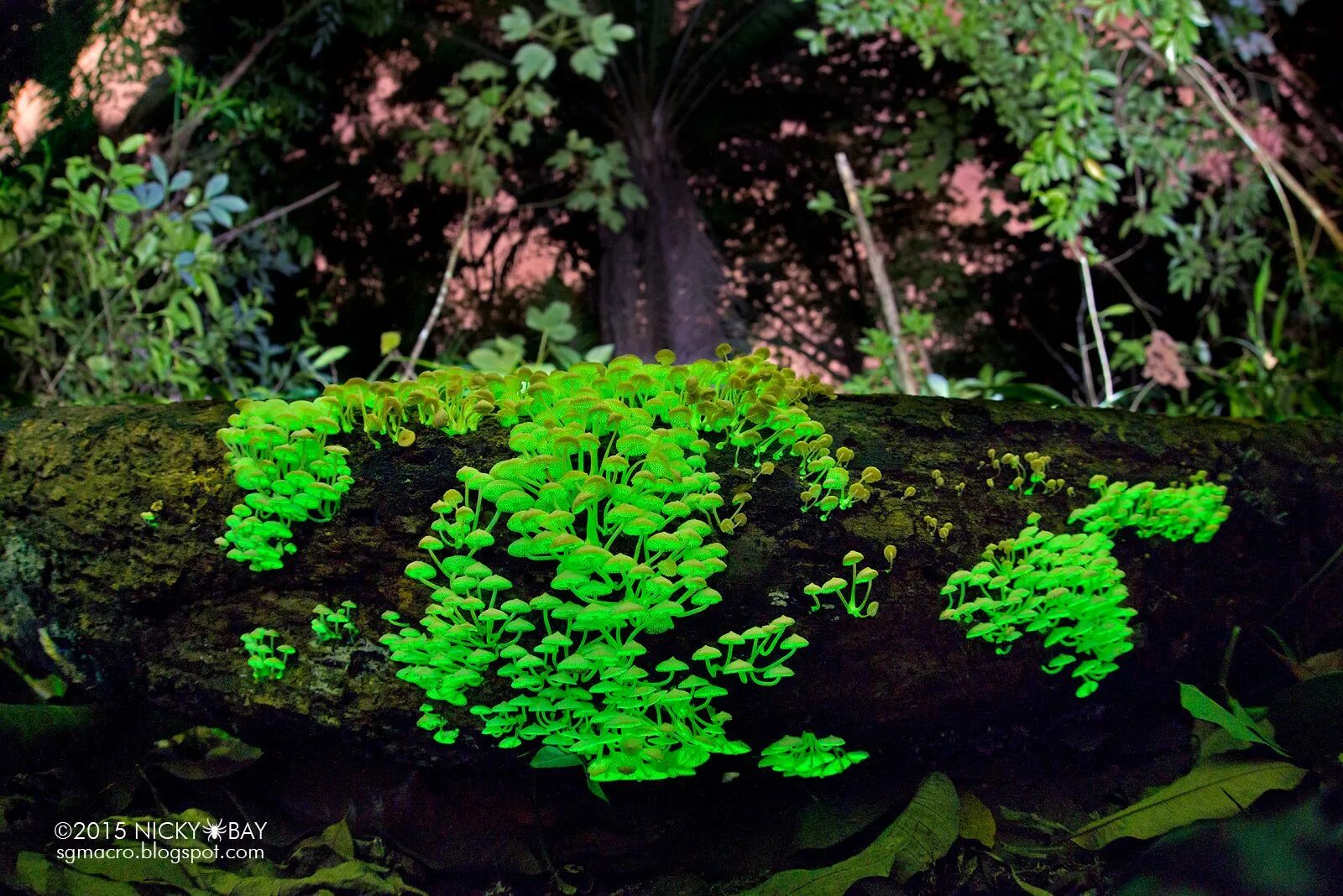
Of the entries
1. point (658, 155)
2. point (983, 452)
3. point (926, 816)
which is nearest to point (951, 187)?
point (658, 155)

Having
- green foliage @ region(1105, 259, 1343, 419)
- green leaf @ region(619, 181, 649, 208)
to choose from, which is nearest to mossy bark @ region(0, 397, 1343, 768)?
green foliage @ region(1105, 259, 1343, 419)

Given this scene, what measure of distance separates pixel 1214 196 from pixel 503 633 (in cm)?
406

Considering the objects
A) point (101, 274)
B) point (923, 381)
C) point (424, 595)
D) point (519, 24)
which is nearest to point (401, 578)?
point (424, 595)

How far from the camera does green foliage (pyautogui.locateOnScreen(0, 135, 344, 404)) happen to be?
189cm

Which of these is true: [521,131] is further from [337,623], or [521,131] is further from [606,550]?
[606,550]

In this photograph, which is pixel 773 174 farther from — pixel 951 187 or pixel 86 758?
pixel 86 758

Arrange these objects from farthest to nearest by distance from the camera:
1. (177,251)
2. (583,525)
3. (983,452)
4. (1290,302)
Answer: (1290,302), (177,251), (983,452), (583,525)

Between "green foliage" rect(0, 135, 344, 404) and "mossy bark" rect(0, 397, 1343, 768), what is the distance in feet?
2.56

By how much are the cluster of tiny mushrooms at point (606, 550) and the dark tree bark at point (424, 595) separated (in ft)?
0.09

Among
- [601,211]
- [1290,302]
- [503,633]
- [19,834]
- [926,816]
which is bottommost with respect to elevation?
[926,816]

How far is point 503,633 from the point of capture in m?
0.97

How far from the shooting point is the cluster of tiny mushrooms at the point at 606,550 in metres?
0.91

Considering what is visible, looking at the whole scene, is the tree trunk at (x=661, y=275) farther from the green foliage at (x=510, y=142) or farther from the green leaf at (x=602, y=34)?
the green leaf at (x=602, y=34)

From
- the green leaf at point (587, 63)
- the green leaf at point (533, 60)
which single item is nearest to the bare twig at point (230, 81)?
the green leaf at point (533, 60)
